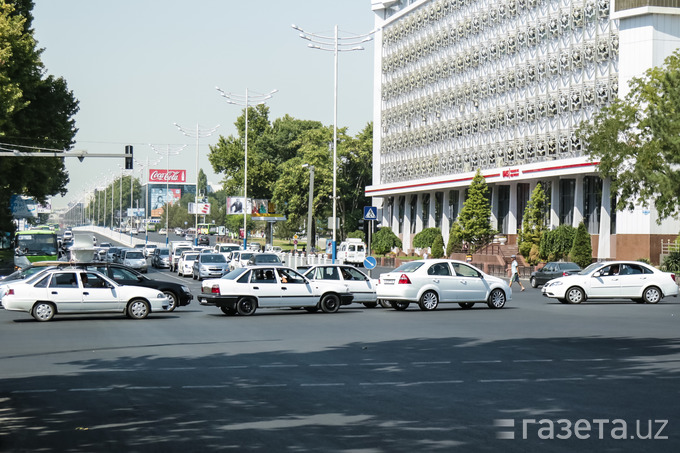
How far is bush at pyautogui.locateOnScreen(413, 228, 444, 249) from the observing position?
88000 millimetres

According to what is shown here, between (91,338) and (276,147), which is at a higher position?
(276,147)

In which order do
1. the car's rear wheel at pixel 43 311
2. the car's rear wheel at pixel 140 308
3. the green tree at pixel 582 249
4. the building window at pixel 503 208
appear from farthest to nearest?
the building window at pixel 503 208 → the green tree at pixel 582 249 → the car's rear wheel at pixel 140 308 → the car's rear wheel at pixel 43 311

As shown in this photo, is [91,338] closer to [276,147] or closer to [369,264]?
[369,264]

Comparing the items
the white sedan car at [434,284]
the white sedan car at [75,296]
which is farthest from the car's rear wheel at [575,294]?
the white sedan car at [75,296]

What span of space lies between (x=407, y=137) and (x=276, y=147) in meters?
32.1

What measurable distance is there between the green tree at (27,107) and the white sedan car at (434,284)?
25767mm

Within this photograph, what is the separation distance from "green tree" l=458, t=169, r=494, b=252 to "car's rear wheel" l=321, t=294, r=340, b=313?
4844cm

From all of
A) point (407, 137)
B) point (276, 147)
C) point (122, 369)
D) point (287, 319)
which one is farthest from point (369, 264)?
point (276, 147)

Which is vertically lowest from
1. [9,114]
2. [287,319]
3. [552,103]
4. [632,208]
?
[287,319]

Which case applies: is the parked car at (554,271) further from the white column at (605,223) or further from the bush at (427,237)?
the bush at (427,237)

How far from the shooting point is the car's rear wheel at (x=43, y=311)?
26516mm

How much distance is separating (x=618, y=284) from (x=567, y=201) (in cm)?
3884

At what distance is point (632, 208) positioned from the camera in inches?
2251
